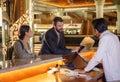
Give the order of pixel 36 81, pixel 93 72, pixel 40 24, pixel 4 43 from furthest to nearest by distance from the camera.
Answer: pixel 40 24
pixel 4 43
pixel 93 72
pixel 36 81

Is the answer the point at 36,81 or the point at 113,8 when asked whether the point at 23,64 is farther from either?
the point at 113,8

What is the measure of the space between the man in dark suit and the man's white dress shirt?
0.95m

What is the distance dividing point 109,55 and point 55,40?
1.28 metres

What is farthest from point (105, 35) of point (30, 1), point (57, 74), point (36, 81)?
point (30, 1)

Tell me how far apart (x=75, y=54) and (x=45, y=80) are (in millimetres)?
Result: 866

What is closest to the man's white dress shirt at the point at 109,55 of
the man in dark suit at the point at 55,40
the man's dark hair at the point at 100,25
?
the man's dark hair at the point at 100,25

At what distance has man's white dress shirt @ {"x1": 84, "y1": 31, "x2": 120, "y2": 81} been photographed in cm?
354

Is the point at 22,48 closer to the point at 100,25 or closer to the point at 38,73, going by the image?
the point at 38,73

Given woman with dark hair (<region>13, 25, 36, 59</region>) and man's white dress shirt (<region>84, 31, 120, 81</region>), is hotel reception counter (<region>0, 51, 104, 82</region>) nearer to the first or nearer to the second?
man's white dress shirt (<region>84, 31, 120, 81</region>)

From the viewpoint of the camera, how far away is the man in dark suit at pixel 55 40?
14.9 feet

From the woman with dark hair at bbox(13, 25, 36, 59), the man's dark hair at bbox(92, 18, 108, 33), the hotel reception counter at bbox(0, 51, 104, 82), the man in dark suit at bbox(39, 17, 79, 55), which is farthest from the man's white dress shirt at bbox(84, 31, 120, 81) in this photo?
the woman with dark hair at bbox(13, 25, 36, 59)

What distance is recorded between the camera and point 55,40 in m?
4.62

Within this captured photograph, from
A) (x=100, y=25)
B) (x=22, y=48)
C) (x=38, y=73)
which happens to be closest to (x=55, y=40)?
(x=22, y=48)

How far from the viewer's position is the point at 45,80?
10.8ft
